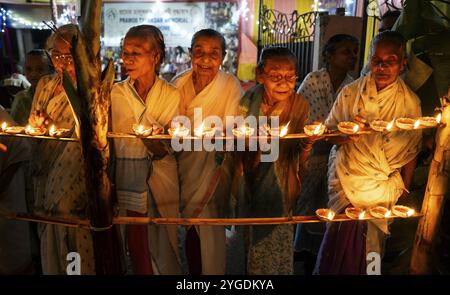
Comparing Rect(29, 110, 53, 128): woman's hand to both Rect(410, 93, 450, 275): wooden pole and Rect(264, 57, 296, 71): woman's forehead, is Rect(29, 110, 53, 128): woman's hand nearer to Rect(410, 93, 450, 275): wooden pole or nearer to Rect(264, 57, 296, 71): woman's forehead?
Rect(264, 57, 296, 71): woman's forehead

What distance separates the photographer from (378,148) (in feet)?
9.45

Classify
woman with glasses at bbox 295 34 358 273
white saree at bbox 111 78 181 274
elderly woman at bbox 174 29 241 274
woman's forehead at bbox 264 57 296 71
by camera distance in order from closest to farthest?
woman's forehead at bbox 264 57 296 71, white saree at bbox 111 78 181 274, elderly woman at bbox 174 29 241 274, woman with glasses at bbox 295 34 358 273

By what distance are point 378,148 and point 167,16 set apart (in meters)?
7.69

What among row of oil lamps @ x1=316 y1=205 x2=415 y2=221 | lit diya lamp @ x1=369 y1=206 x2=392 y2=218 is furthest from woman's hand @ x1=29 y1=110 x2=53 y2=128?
lit diya lamp @ x1=369 y1=206 x2=392 y2=218

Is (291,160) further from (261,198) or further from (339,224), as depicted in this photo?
(339,224)

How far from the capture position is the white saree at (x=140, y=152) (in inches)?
116

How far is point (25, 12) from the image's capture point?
9.41m

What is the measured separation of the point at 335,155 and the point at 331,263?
33.0 inches

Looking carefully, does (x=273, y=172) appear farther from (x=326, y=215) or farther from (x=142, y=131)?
(x=142, y=131)

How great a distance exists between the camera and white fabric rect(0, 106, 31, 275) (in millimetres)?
3229

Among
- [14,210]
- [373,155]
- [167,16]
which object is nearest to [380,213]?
[373,155]

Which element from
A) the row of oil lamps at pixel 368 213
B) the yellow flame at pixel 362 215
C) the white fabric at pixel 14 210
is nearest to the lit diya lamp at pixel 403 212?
the row of oil lamps at pixel 368 213

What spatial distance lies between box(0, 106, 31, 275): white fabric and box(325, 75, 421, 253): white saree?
8.42ft

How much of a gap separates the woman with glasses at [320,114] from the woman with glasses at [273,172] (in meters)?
1.06
